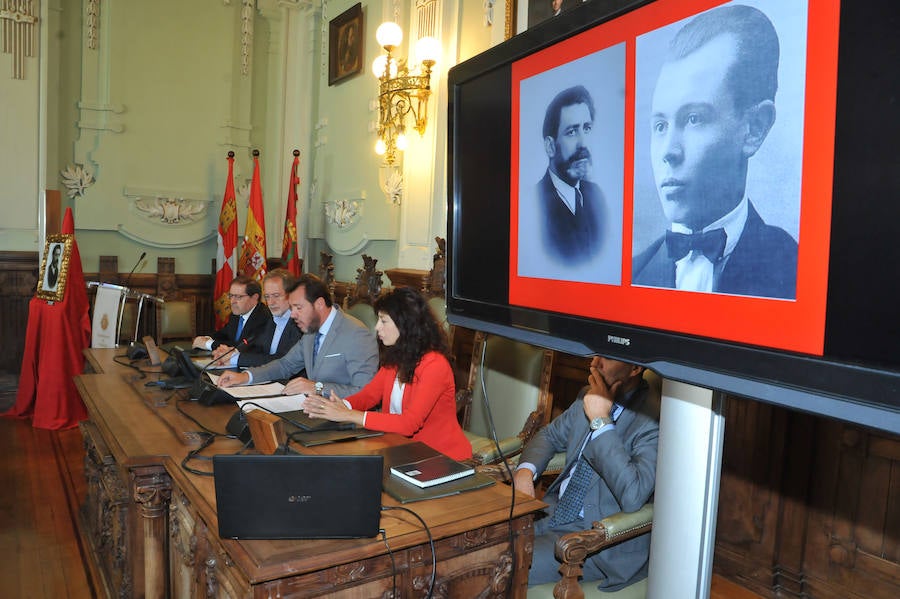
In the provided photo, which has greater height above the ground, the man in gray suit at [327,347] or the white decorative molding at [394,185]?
the white decorative molding at [394,185]

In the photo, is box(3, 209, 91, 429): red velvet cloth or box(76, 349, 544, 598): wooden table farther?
box(3, 209, 91, 429): red velvet cloth

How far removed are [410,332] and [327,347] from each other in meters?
0.73

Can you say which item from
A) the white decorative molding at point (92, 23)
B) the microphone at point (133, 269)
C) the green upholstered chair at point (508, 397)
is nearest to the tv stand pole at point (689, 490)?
the green upholstered chair at point (508, 397)

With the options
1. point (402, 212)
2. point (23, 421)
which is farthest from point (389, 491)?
point (23, 421)

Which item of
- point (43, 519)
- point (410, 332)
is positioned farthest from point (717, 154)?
point (43, 519)

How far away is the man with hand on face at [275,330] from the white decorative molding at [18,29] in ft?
10.4

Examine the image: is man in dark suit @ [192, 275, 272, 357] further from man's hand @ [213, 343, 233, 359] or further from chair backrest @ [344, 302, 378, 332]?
chair backrest @ [344, 302, 378, 332]

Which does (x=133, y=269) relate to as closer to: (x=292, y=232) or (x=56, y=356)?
(x=56, y=356)

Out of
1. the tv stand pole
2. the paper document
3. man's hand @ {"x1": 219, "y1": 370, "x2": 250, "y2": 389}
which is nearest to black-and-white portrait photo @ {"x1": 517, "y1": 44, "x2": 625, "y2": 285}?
the tv stand pole

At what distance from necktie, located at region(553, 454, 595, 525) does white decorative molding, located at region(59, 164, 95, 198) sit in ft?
17.3

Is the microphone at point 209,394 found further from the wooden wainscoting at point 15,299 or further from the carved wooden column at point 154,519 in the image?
the wooden wainscoting at point 15,299

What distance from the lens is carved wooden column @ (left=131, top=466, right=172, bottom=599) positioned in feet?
6.79

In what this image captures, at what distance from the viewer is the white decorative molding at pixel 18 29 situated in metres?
5.18

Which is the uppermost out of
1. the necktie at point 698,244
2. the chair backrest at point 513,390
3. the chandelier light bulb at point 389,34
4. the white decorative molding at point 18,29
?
the white decorative molding at point 18,29
